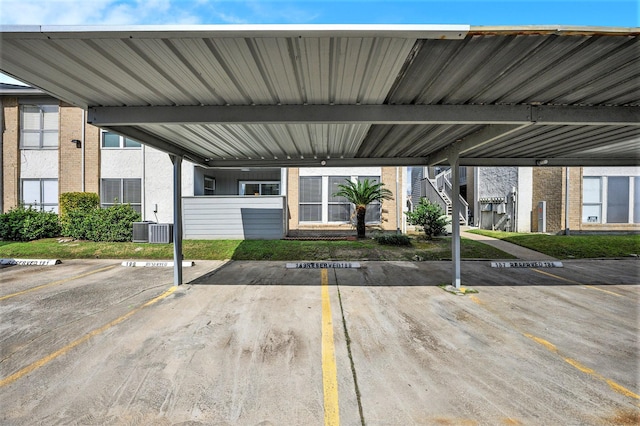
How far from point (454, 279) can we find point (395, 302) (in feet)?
6.03

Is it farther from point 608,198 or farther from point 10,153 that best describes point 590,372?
point 10,153

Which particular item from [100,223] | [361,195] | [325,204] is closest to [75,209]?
[100,223]

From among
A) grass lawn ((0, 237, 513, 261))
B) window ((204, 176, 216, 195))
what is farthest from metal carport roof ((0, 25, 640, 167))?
window ((204, 176, 216, 195))

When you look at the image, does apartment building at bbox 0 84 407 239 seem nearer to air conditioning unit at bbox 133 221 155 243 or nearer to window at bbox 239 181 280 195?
air conditioning unit at bbox 133 221 155 243

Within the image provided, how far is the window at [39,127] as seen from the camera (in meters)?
13.7

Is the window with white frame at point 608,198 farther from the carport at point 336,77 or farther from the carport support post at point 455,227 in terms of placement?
the carport support post at point 455,227

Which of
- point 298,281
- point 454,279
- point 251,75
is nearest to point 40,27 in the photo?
point 251,75

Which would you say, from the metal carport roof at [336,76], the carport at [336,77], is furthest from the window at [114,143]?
the metal carport roof at [336,76]

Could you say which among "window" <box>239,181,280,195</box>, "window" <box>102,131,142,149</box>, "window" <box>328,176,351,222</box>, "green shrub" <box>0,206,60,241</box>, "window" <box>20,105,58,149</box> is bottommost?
"green shrub" <box>0,206,60,241</box>

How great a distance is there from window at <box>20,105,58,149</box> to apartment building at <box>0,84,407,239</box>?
35 mm

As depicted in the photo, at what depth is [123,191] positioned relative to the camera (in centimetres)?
1347

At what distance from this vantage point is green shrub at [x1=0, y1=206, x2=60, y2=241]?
36.9 ft

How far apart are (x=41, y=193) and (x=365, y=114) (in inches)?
706

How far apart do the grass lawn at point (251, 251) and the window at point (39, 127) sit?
5835mm
